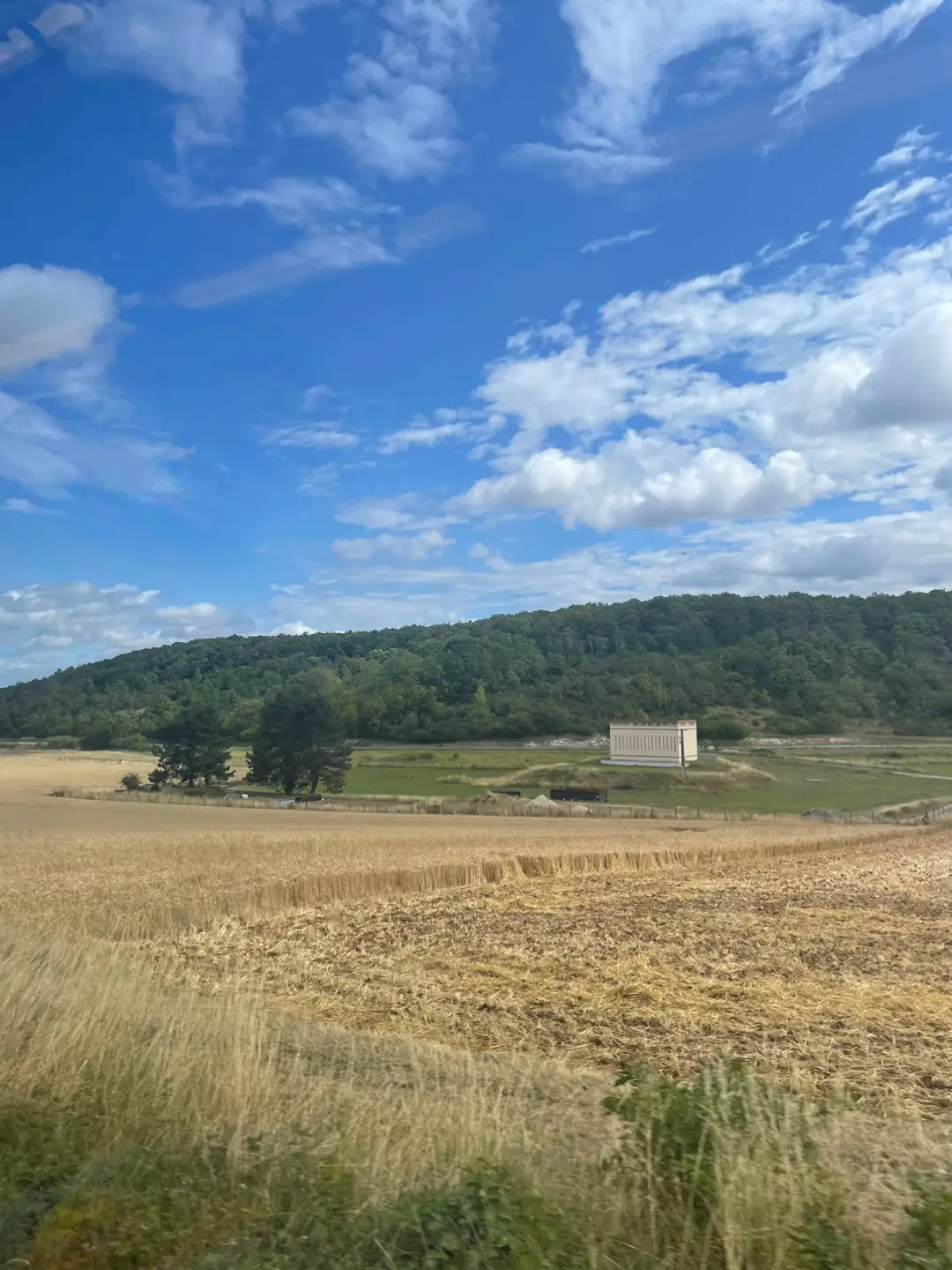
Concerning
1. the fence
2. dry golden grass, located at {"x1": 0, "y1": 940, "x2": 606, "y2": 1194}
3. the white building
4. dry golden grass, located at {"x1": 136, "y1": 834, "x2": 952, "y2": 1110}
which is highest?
the white building

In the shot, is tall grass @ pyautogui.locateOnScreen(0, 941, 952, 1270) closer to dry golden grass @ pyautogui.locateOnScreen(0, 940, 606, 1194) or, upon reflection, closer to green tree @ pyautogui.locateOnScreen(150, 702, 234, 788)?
dry golden grass @ pyautogui.locateOnScreen(0, 940, 606, 1194)

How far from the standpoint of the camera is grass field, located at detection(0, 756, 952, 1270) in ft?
13.8

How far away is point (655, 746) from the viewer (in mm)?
Answer: 89062

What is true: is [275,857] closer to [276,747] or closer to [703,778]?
[276,747]

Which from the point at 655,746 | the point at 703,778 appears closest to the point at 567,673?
the point at 655,746

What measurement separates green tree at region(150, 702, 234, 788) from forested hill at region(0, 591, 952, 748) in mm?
9185

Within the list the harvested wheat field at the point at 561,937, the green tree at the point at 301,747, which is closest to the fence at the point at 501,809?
the green tree at the point at 301,747

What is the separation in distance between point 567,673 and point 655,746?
1961 inches

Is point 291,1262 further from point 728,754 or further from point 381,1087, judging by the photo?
point 728,754

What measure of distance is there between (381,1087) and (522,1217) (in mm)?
4224

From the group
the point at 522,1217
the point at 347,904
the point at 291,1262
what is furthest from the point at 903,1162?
the point at 347,904

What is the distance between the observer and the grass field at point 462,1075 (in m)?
4.21

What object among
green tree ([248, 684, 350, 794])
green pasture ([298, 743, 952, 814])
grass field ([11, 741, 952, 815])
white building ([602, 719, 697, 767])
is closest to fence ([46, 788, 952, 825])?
grass field ([11, 741, 952, 815])

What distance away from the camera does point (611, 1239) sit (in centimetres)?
430
